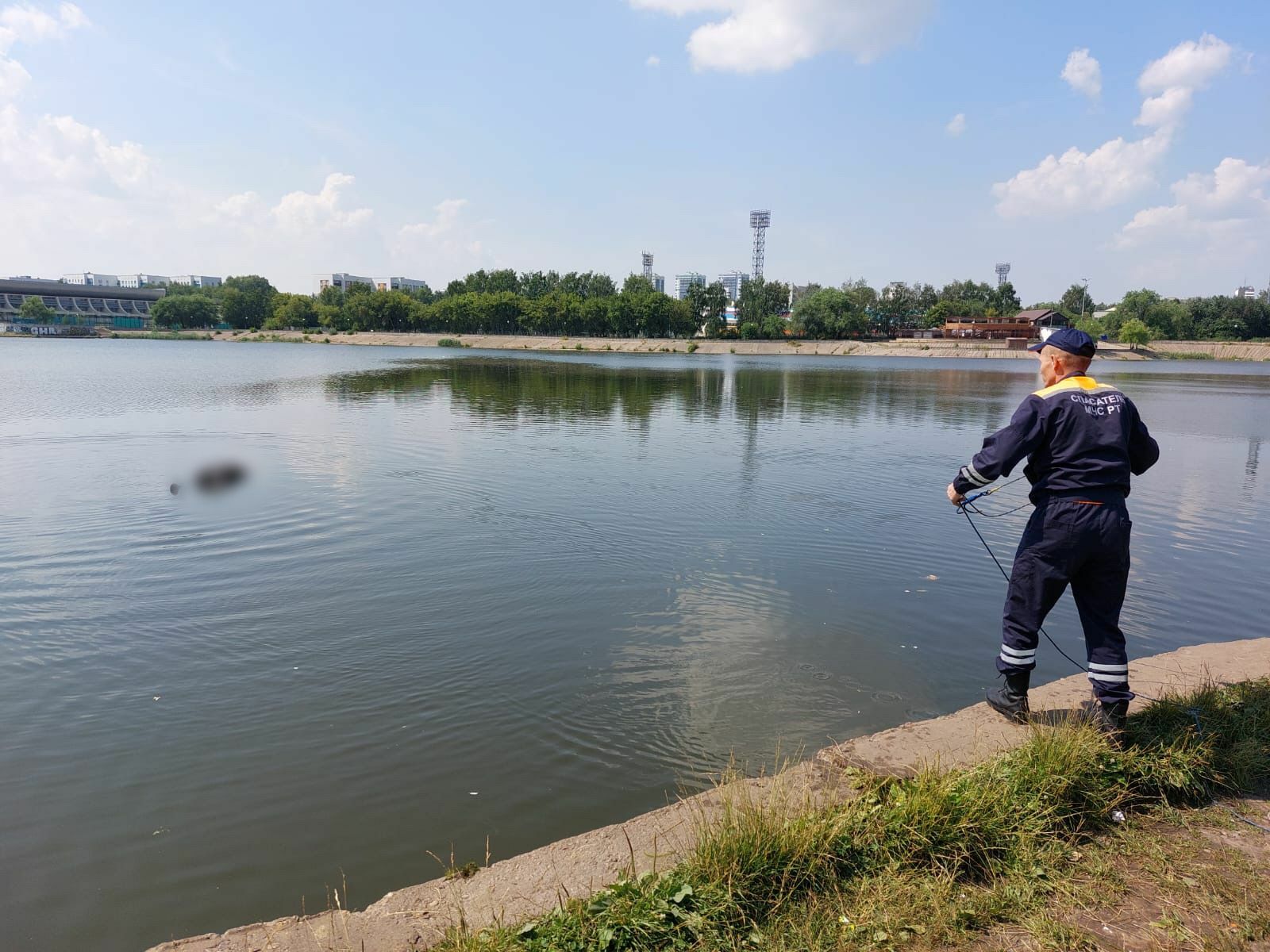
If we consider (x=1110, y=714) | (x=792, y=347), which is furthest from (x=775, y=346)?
(x=1110, y=714)

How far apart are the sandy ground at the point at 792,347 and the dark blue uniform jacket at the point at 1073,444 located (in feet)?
355

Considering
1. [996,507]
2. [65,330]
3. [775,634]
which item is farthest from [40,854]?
[65,330]

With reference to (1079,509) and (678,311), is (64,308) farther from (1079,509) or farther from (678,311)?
(1079,509)

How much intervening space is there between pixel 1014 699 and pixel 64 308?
239 metres

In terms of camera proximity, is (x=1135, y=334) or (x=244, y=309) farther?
(x=244, y=309)

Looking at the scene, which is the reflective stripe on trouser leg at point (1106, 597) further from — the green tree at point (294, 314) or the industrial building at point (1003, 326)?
the green tree at point (294, 314)

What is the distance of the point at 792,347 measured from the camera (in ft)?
399

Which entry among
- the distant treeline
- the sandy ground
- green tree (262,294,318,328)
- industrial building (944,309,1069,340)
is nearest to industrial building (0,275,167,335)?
the distant treeline

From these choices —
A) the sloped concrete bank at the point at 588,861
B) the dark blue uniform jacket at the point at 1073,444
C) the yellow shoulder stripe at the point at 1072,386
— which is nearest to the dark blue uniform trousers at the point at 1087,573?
the dark blue uniform jacket at the point at 1073,444

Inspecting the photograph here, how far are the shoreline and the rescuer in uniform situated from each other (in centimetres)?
10476

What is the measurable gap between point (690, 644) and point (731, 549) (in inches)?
137

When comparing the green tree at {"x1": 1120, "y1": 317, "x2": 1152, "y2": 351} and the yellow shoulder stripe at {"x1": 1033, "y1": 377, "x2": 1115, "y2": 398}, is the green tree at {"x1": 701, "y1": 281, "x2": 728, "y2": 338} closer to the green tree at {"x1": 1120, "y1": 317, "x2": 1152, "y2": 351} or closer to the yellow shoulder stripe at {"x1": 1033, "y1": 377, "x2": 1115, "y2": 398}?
the green tree at {"x1": 1120, "y1": 317, "x2": 1152, "y2": 351}

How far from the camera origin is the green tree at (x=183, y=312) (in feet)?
522

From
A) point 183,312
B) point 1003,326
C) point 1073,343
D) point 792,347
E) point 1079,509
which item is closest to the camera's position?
point 1079,509
